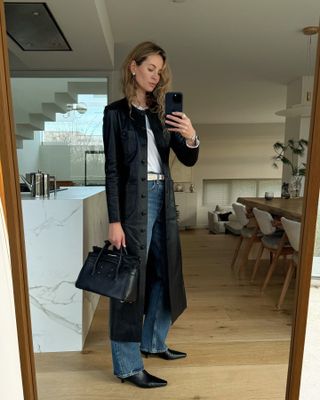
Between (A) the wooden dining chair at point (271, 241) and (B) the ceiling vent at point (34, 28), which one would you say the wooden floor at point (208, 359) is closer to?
(A) the wooden dining chair at point (271, 241)

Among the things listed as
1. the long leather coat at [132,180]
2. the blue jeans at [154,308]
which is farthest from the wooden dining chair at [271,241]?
the long leather coat at [132,180]

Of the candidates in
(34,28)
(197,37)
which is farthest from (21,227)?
(197,37)

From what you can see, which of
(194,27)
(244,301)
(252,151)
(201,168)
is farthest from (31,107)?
(252,151)

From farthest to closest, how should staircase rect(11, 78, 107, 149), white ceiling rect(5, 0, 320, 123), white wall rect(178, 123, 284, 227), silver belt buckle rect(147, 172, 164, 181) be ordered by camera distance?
white wall rect(178, 123, 284, 227) < staircase rect(11, 78, 107, 149) < white ceiling rect(5, 0, 320, 123) < silver belt buckle rect(147, 172, 164, 181)

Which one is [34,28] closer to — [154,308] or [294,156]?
[154,308]

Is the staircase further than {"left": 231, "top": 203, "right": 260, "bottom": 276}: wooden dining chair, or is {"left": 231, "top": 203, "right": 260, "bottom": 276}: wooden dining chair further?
the staircase

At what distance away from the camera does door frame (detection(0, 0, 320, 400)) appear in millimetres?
647

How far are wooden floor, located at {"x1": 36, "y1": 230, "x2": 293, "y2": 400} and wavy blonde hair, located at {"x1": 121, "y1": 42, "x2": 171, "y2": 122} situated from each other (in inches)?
35.8

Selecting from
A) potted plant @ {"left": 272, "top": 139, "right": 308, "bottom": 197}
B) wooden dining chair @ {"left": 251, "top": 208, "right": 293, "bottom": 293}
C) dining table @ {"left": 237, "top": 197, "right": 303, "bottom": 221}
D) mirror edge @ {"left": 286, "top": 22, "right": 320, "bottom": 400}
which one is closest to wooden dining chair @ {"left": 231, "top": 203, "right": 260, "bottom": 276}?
dining table @ {"left": 237, "top": 197, "right": 303, "bottom": 221}

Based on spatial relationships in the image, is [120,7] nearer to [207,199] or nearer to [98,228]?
[98,228]

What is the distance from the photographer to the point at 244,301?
2014mm

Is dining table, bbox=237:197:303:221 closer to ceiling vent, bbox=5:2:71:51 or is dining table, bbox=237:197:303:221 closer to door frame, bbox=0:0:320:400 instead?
door frame, bbox=0:0:320:400

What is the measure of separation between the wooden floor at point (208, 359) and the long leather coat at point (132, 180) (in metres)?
0.21

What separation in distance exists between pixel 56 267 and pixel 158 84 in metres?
0.83
